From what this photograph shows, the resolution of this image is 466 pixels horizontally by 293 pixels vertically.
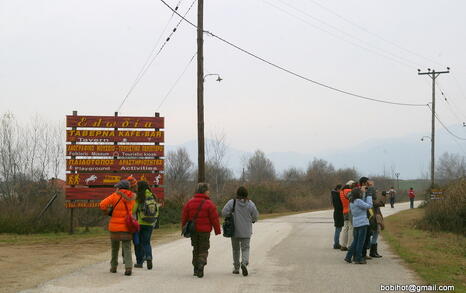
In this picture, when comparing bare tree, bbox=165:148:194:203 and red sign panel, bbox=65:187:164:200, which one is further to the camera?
bare tree, bbox=165:148:194:203

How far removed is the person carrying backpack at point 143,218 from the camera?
1173 cm

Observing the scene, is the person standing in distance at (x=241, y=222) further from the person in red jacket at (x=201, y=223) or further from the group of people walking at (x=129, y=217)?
the group of people walking at (x=129, y=217)

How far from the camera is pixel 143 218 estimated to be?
11766 mm

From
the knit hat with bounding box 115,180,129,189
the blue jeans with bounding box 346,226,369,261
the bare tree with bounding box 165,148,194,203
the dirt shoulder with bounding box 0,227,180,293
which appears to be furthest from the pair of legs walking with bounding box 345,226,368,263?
the bare tree with bounding box 165,148,194,203

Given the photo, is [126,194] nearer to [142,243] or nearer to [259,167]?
[142,243]

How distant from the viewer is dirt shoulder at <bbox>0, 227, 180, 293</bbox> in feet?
34.0

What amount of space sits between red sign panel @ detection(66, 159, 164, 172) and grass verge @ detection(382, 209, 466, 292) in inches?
387

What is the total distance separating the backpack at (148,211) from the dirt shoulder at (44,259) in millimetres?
1684

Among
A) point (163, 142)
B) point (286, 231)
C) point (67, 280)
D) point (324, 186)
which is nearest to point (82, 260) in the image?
point (67, 280)

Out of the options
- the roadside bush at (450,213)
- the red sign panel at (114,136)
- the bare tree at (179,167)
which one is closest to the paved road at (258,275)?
the roadside bush at (450,213)

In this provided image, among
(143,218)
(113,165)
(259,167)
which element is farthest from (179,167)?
(143,218)

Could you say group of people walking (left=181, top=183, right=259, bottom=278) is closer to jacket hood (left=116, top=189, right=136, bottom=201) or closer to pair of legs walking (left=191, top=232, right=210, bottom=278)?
pair of legs walking (left=191, top=232, right=210, bottom=278)

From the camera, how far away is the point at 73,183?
80.0 feet

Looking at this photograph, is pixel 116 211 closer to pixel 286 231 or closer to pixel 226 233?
pixel 226 233
